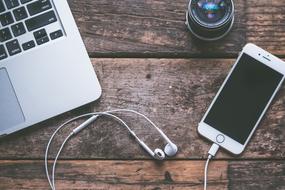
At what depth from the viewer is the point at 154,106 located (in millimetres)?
1009

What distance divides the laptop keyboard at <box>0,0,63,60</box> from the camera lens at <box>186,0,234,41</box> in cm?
24

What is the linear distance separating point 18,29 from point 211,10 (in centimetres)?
34

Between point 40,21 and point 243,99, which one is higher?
point 40,21

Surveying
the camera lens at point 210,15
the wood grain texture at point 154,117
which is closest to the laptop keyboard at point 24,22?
the wood grain texture at point 154,117

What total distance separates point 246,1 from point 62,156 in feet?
1.43

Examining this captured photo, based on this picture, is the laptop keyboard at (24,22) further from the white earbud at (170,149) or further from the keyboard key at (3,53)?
the white earbud at (170,149)

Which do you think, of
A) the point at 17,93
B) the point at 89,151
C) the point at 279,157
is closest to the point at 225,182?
the point at 279,157

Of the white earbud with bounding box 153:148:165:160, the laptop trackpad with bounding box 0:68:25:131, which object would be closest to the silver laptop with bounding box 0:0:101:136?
the laptop trackpad with bounding box 0:68:25:131

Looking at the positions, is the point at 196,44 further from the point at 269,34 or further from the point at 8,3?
the point at 8,3

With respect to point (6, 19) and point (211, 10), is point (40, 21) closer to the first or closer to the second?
point (6, 19)

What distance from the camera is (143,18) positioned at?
3.34 feet

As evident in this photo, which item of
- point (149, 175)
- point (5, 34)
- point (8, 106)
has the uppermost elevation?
point (5, 34)

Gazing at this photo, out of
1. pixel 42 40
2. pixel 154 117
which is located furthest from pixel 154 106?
pixel 42 40

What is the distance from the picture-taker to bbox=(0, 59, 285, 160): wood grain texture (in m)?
1.00
